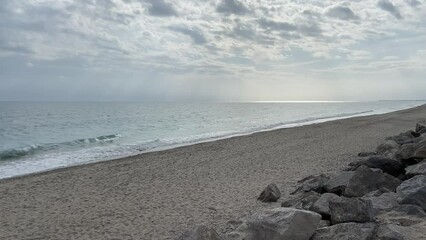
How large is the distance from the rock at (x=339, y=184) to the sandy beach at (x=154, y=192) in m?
1.54

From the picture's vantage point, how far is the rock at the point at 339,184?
744 centimetres

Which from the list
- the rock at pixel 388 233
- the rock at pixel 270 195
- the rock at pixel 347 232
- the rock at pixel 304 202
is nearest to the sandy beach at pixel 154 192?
the rock at pixel 270 195

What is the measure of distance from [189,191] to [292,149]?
8775 millimetres

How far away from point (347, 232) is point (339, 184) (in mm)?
2908

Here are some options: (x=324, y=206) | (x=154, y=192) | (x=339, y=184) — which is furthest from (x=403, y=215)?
(x=154, y=192)

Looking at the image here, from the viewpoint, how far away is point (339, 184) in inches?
297

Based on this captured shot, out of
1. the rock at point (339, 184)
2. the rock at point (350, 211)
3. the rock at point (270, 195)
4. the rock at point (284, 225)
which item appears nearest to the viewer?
the rock at point (284, 225)

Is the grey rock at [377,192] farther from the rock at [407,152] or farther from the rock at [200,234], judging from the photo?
the rock at [200,234]

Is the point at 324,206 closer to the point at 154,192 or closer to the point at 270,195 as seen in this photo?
the point at 270,195

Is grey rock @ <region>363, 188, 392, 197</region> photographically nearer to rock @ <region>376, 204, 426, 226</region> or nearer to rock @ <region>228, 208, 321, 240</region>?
rock @ <region>376, 204, 426, 226</region>

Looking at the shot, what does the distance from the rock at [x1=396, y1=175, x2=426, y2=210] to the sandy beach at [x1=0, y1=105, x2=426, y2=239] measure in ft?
9.62

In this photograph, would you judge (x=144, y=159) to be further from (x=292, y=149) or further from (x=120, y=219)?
(x=120, y=219)

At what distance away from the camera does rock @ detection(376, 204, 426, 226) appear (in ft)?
17.7

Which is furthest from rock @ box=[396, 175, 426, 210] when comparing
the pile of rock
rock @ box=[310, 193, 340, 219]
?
rock @ box=[310, 193, 340, 219]
